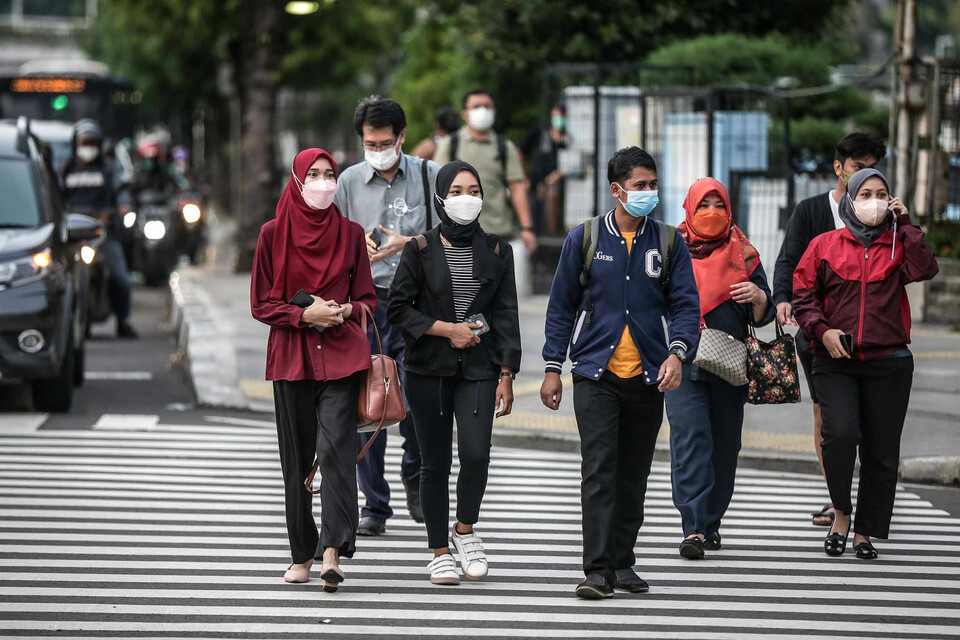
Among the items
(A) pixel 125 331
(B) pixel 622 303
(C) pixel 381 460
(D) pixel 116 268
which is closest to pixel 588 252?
(B) pixel 622 303

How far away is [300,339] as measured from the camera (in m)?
6.33

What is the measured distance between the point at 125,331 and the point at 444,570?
1042 cm

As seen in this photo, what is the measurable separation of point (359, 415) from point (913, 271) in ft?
8.33

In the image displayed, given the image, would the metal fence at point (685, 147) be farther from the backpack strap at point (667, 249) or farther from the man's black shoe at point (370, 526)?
the backpack strap at point (667, 249)

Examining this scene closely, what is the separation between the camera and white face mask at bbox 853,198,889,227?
7008 mm

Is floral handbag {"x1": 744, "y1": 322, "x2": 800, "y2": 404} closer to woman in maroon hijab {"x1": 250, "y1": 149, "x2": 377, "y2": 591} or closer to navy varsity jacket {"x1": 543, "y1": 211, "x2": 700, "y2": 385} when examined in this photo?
navy varsity jacket {"x1": 543, "y1": 211, "x2": 700, "y2": 385}

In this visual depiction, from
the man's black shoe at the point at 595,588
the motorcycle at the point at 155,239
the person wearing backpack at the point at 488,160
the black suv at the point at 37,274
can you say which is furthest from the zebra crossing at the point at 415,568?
the motorcycle at the point at 155,239

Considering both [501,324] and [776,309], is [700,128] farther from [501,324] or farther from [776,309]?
[501,324]

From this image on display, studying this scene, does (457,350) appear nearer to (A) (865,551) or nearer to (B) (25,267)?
(A) (865,551)

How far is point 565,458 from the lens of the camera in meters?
9.90

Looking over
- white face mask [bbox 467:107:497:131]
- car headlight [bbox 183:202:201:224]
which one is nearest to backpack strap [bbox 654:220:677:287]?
white face mask [bbox 467:107:497:131]

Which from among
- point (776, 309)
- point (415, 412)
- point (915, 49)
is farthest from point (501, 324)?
point (915, 49)

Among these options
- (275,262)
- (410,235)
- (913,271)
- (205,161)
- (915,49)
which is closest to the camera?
(275,262)

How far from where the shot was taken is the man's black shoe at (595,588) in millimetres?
6223
